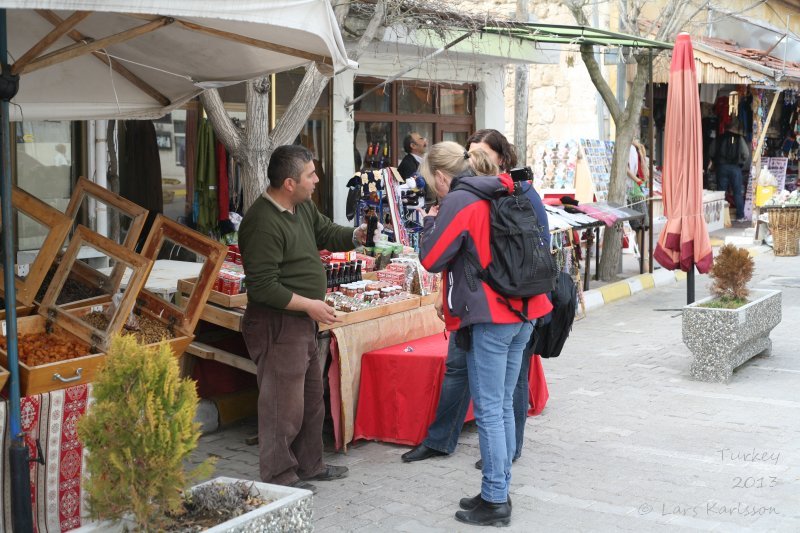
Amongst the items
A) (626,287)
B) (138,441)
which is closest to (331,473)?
(138,441)

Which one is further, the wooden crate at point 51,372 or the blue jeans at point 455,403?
the blue jeans at point 455,403

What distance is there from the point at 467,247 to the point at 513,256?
0.22 metres

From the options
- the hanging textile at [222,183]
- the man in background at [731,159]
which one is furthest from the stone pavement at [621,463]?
the man in background at [731,159]

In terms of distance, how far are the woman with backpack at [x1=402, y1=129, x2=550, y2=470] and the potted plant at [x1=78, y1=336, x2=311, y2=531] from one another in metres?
2.34

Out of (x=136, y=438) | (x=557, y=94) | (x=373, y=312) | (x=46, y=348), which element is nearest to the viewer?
(x=136, y=438)

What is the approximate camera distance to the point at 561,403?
7016mm

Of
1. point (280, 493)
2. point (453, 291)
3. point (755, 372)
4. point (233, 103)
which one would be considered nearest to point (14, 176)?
point (233, 103)

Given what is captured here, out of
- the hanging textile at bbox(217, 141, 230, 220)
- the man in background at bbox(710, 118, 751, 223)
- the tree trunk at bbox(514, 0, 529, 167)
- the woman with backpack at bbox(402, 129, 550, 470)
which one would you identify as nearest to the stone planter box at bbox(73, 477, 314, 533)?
the woman with backpack at bbox(402, 129, 550, 470)

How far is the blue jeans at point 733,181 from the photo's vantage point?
787 inches

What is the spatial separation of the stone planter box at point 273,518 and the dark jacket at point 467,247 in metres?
1.39

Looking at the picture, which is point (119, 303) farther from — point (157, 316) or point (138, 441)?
point (138, 441)

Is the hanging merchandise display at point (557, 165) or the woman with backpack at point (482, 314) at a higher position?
the hanging merchandise display at point (557, 165)

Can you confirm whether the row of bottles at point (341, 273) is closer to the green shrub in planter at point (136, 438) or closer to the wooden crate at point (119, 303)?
the wooden crate at point (119, 303)

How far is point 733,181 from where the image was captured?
20.1 meters
